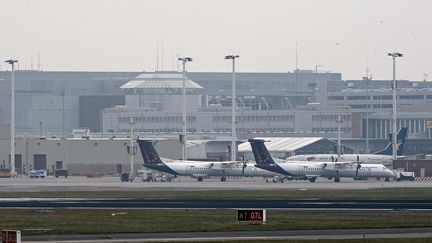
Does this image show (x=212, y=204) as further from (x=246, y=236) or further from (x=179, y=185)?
(x=179, y=185)

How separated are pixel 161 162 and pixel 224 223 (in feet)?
331

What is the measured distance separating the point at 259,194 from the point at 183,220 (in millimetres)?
43556

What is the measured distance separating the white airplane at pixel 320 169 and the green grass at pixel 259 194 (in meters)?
34.7

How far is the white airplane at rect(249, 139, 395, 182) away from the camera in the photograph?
174 m

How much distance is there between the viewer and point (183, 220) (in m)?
85.4

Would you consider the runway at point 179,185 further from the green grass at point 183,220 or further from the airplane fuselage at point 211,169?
the green grass at point 183,220

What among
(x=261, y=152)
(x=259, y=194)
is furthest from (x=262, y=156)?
(x=259, y=194)

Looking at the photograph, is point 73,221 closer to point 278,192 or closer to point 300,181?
point 278,192

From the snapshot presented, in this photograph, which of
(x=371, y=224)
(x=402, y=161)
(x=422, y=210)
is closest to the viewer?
(x=371, y=224)

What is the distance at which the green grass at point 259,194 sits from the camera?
120938 millimetres

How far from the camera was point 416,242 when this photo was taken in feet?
224

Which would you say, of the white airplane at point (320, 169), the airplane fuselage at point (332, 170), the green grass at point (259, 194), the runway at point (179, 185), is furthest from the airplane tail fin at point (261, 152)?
the green grass at point (259, 194)

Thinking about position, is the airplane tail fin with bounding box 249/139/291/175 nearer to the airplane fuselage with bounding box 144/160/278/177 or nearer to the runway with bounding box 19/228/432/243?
the airplane fuselage with bounding box 144/160/278/177

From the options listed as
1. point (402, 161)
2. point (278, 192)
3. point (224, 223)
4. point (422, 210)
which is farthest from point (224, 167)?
point (224, 223)
